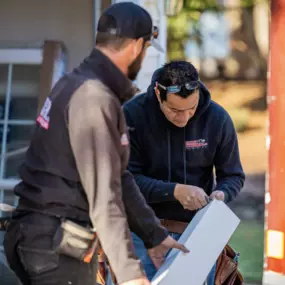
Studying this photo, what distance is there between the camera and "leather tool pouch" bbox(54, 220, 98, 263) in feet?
9.23

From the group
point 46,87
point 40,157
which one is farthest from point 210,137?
point 46,87

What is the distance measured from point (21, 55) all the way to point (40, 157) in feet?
10.7

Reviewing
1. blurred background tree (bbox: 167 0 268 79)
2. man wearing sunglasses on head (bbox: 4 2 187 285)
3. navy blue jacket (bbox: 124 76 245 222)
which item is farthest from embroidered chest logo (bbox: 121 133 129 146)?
blurred background tree (bbox: 167 0 268 79)

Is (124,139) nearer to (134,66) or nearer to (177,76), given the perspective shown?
(134,66)

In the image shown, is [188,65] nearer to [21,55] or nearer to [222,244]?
[222,244]

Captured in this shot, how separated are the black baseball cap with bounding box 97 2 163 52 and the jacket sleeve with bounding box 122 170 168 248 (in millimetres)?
552

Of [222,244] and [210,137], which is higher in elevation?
[210,137]

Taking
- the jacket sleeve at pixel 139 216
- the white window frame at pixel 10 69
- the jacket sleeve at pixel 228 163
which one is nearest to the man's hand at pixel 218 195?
the jacket sleeve at pixel 228 163

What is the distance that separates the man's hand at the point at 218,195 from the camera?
396 centimetres

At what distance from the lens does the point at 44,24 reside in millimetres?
6051

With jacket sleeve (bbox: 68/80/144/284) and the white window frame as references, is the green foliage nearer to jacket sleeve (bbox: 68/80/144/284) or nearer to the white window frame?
the white window frame

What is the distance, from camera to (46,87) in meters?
5.87

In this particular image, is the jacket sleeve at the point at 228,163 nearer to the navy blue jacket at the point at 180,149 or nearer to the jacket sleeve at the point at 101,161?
the navy blue jacket at the point at 180,149

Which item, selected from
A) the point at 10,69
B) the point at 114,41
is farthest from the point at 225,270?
the point at 10,69
